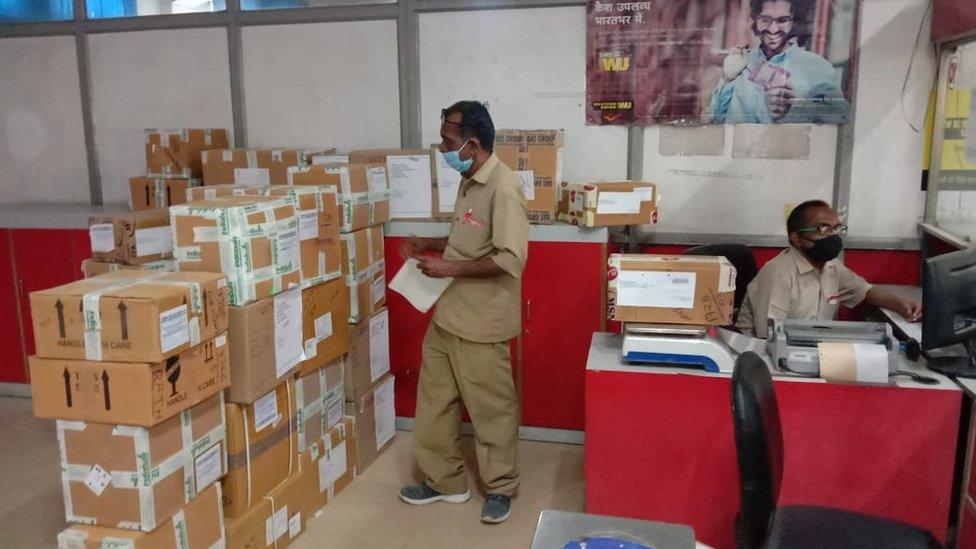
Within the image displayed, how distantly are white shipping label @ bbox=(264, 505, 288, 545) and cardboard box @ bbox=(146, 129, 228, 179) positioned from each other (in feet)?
6.88

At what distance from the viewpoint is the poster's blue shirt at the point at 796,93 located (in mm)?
3371

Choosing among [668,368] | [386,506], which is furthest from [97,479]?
[668,368]

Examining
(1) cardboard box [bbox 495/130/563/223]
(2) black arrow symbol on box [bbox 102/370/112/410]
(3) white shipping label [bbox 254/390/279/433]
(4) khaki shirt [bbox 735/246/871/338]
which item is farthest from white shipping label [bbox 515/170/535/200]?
(2) black arrow symbol on box [bbox 102/370/112/410]

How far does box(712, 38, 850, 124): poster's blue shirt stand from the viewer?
3371 millimetres

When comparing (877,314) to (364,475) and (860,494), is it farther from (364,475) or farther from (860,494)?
(364,475)

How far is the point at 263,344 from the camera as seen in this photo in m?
2.45

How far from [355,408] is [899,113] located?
2787 mm

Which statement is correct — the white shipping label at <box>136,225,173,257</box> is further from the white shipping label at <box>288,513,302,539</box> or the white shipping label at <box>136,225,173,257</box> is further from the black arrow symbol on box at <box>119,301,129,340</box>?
the white shipping label at <box>288,513,302,539</box>

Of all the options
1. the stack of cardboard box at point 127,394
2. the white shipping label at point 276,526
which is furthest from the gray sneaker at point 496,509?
the stack of cardboard box at point 127,394

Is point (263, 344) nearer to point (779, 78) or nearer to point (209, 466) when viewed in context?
point (209, 466)

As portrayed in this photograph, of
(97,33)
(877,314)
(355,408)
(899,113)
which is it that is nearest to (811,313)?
(877,314)

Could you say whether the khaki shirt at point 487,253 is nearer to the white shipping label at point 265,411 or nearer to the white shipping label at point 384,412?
the white shipping label at point 265,411

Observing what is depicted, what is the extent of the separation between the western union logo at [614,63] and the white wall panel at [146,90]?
6.92 ft

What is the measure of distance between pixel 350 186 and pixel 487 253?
0.74 metres
